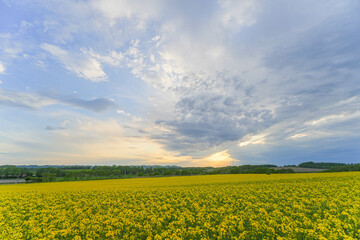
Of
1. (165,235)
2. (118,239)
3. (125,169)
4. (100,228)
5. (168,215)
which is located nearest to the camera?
(165,235)

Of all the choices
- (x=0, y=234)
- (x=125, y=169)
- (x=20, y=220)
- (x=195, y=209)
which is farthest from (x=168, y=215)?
(x=125, y=169)

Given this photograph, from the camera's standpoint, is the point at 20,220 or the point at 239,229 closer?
the point at 239,229

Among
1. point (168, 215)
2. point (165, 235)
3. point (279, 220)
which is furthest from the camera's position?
point (168, 215)

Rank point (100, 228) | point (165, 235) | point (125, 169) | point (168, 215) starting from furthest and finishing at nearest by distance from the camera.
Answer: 1. point (125, 169)
2. point (168, 215)
3. point (100, 228)
4. point (165, 235)

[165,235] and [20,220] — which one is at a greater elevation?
[165,235]

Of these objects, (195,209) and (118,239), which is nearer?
(118,239)

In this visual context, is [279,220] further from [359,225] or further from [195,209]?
[195,209]

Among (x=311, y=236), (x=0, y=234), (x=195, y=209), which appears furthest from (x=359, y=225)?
(x=0, y=234)

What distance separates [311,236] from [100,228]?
12173 millimetres

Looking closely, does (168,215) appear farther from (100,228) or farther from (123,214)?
(100,228)

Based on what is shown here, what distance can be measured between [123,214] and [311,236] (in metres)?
12.4

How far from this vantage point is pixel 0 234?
1121 cm

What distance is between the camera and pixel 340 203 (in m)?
16.0

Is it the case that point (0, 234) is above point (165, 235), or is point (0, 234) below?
below
